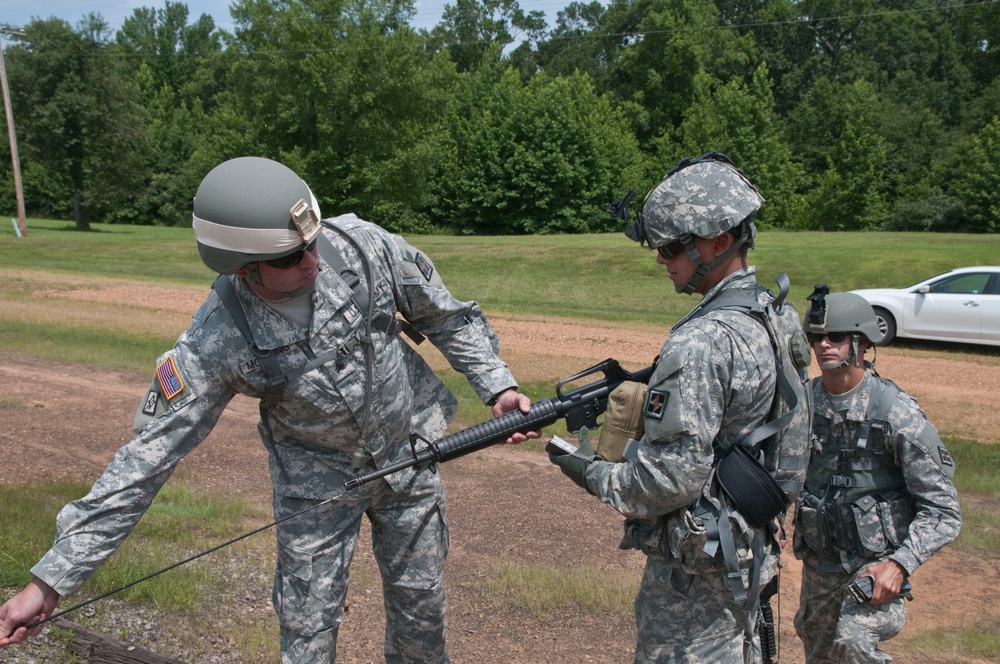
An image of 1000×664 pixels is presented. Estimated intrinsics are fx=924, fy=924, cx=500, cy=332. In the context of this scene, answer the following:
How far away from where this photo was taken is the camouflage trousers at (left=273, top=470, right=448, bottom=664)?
11.0 ft

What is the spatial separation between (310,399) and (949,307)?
13683 mm

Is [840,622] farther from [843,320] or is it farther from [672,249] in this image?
[672,249]

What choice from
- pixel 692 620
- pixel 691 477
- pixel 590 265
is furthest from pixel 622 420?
pixel 590 265

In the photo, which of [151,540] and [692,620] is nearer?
[692,620]

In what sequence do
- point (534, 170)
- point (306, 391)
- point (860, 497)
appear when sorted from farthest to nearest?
point (534, 170), point (860, 497), point (306, 391)

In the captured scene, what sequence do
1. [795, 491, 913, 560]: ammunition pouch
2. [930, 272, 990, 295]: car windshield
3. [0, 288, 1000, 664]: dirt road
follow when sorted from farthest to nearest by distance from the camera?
1. [930, 272, 990, 295]: car windshield
2. [0, 288, 1000, 664]: dirt road
3. [795, 491, 913, 560]: ammunition pouch

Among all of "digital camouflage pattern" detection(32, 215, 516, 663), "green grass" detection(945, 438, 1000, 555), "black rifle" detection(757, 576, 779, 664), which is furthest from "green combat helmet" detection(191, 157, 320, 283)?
"green grass" detection(945, 438, 1000, 555)

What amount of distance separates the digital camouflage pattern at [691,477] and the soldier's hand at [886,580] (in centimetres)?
68

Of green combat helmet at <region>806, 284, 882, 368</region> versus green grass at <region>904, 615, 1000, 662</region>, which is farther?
green grass at <region>904, 615, 1000, 662</region>

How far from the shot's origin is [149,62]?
80.4 metres

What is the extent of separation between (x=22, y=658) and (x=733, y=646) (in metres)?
3.18

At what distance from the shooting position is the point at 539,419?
3.44 m

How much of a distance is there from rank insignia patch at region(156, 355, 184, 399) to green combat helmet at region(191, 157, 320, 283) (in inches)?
14.9

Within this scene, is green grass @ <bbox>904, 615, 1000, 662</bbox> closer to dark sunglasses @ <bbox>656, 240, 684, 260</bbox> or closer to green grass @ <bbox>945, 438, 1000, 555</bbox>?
green grass @ <bbox>945, 438, 1000, 555</bbox>
